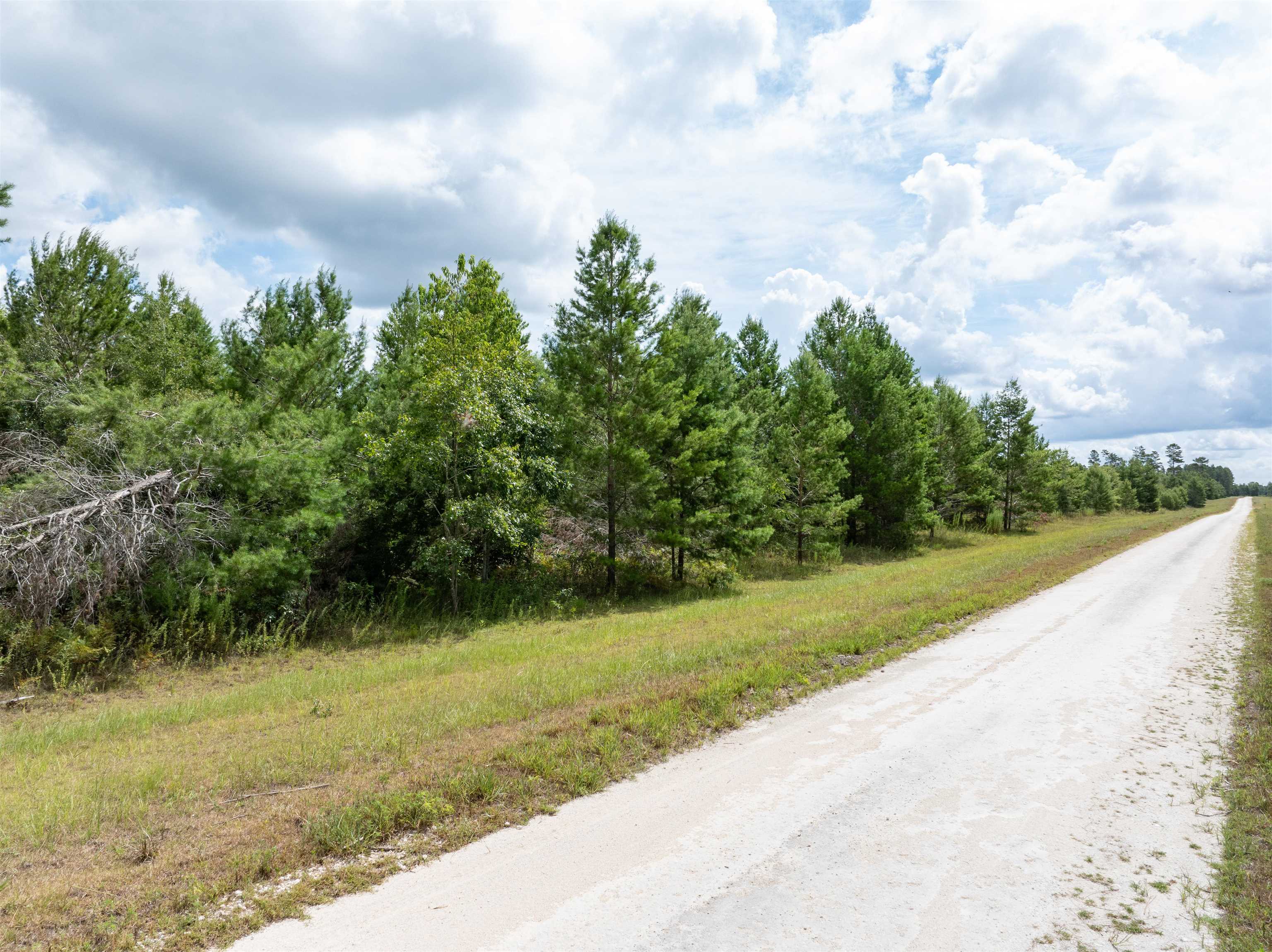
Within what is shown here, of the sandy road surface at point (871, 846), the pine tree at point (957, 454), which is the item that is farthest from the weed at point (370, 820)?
the pine tree at point (957, 454)

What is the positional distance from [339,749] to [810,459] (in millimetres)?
22449

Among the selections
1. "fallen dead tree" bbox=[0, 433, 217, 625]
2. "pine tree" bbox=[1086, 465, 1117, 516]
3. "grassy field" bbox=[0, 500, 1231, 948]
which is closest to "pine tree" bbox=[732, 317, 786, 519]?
"grassy field" bbox=[0, 500, 1231, 948]

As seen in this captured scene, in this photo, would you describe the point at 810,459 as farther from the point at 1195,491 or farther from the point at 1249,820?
the point at 1195,491

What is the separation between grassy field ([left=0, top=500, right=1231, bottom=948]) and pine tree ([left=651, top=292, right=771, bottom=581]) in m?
5.38

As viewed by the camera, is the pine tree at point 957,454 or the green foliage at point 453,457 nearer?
the green foliage at point 453,457

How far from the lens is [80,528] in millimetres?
10531

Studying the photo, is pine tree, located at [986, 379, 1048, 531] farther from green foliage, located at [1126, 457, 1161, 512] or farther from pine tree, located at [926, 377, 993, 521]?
green foliage, located at [1126, 457, 1161, 512]

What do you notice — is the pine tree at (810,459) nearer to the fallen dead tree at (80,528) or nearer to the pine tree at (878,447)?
the pine tree at (878,447)

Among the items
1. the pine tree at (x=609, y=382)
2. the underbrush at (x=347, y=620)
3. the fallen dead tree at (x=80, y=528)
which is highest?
the pine tree at (x=609, y=382)

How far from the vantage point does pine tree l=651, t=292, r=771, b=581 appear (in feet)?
59.4

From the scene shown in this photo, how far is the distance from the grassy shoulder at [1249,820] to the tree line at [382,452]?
11784mm

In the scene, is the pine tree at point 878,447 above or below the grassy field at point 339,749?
above

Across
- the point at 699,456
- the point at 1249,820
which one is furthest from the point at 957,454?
the point at 1249,820

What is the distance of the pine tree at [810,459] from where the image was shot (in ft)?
85.0
